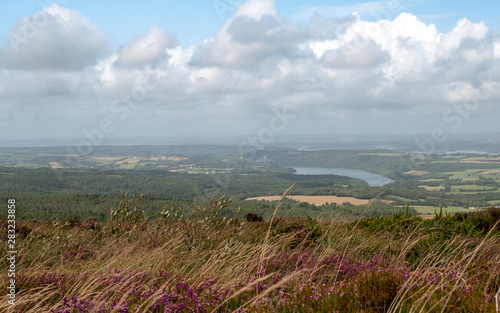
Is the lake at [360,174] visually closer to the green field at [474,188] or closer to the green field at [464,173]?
the green field at [464,173]

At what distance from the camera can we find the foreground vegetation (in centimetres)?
333

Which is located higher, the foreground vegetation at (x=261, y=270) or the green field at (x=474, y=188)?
the foreground vegetation at (x=261, y=270)

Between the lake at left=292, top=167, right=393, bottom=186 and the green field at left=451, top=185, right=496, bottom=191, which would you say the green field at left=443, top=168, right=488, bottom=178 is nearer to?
the lake at left=292, top=167, right=393, bottom=186

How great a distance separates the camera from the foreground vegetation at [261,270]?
10.9 ft

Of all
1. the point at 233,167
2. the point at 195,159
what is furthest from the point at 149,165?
the point at 233,167

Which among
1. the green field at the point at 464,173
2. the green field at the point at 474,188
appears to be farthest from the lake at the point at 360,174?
the green field at the point at 474,188

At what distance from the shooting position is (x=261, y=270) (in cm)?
424

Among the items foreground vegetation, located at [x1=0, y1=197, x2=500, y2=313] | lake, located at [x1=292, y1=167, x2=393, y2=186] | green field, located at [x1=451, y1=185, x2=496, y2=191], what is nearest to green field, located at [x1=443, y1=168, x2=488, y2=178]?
lake, located at [x1=292, y1=167, x2=393, y2=186]

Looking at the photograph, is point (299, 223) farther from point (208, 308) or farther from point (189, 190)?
point (189, 190)

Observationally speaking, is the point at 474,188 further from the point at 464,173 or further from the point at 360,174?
the point at 360,174

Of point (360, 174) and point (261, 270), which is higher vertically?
point (261, 270)

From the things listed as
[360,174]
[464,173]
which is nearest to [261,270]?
[464,173]

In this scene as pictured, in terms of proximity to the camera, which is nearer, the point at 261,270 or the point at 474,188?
the point at 261,270

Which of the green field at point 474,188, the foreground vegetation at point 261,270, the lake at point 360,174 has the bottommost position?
the lake at point 360,174
